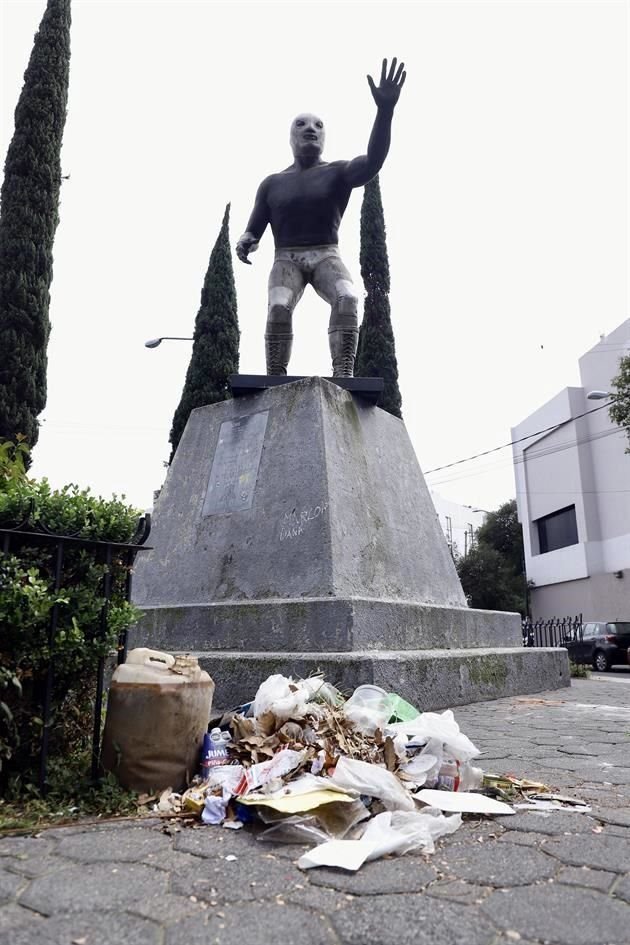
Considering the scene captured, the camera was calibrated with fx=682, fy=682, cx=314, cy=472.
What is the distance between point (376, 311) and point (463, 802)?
52.6 feet

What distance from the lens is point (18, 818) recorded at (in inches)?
85.0

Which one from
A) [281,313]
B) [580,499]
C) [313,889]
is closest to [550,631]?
[281,313]

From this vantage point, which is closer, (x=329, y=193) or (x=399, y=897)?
(x=399, y=897)

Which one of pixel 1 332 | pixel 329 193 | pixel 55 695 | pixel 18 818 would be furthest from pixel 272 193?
pixel 1 332

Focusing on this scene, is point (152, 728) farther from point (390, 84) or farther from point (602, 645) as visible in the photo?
point (602, 645)

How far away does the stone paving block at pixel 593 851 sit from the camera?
1.75 metres

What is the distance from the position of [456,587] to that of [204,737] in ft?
12.3

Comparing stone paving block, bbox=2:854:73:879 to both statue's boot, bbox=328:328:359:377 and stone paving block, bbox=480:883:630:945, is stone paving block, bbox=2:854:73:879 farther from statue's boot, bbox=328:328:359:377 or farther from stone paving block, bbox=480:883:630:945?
statue's boot, bbox=328:328:359:377

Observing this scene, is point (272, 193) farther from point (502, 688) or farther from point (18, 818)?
point (18, 818)

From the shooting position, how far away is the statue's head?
19.8 feet

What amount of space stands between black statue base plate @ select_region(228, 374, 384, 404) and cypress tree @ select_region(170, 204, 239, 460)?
394 inches

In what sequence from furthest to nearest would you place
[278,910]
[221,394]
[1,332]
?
[221,394] → [1,332] → [278,910]

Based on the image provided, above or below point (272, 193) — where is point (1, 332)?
above

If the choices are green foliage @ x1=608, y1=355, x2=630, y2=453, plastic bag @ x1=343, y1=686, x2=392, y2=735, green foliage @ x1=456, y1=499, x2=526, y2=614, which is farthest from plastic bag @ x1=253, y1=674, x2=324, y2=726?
green foliage @ x1=456, y1=499, x2=526, y2=614
